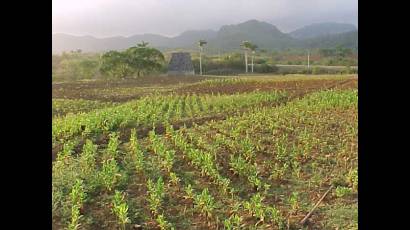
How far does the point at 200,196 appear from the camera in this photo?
13.4 ft

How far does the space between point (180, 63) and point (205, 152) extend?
781 millimetres

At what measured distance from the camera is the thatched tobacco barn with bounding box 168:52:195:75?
14.9 ft

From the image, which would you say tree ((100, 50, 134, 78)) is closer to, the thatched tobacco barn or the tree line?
the tree line

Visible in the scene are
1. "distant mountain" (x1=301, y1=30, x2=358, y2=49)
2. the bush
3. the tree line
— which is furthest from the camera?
the bush

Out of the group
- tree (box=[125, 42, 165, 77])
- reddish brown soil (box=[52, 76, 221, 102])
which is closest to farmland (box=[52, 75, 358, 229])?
reddish brown soil (box=[52, 76, 221, 102])

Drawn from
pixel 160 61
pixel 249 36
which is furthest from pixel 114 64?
pixel 249 36

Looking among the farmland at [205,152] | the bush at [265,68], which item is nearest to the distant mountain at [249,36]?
the bush at [265,68]

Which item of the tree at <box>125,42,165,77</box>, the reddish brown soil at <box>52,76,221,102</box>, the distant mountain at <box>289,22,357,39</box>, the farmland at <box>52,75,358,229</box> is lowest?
the farmland at <box>52,75,358,229</box>

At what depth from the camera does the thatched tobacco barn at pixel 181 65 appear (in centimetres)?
454

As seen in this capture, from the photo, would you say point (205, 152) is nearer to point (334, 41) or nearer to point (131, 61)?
point (131, 61)

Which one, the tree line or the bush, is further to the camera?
the bush

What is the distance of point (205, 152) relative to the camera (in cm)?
440
